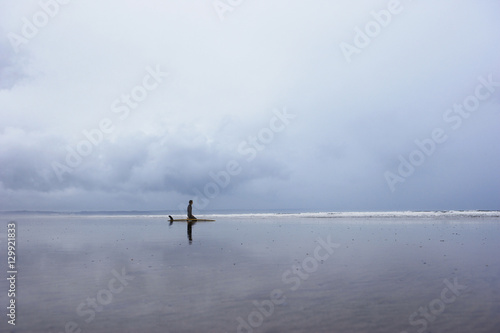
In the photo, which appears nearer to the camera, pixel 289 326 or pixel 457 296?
pixel 289 326

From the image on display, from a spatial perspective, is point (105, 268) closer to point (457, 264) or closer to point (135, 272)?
point (135, 272)

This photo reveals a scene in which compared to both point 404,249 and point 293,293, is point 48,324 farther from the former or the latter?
point 404,249

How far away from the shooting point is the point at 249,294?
37.1ft

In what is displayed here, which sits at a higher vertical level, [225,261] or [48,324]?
[225,261]

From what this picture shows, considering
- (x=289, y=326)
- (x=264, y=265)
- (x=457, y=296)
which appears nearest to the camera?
(x=289, y=326)

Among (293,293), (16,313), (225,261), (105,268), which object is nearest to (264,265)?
(225,261)

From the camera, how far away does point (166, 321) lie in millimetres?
8953

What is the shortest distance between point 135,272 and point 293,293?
6916mm

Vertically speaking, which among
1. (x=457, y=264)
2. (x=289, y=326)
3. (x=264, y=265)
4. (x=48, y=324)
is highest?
(x=264, y=265)

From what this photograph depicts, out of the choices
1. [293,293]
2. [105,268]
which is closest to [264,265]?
A: [293,293]

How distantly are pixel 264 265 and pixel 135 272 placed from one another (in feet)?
18.0

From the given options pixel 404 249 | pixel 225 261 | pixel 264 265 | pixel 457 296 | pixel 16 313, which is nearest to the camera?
pixel 16 313

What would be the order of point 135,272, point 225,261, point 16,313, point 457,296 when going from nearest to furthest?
1. point 16,313
2. point 457,296
3. point 135,272
4. point 225,261

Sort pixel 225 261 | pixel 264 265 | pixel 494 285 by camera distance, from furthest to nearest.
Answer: pixel 225 261 → pixel 264 265 → pixel 494 285
